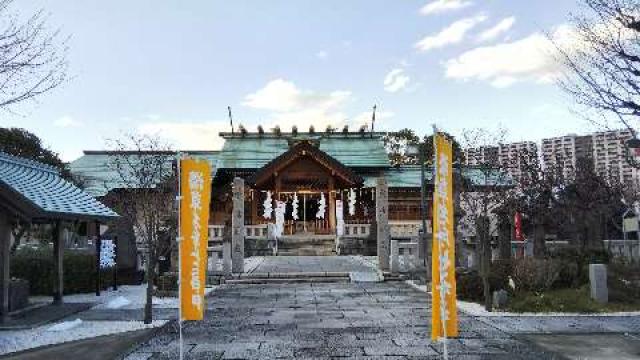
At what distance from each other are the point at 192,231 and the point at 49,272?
401 inches

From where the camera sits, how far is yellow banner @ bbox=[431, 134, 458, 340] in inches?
300

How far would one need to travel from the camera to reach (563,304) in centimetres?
1334

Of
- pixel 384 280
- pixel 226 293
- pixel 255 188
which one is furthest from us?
pixel 255 188

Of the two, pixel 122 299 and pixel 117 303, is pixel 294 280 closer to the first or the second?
pixel 122 299

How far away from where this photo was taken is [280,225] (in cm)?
3297

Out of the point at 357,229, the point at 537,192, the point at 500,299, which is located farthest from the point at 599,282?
the point at 357,229

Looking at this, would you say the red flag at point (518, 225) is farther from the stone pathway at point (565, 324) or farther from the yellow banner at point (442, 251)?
the yellow banner at point (442, 251)

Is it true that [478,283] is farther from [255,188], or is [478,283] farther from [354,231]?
[255,188]

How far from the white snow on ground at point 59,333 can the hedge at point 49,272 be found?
18.0 ft

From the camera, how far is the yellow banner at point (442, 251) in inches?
300

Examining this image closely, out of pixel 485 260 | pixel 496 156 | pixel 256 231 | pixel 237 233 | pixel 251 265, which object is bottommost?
pixel 251 265

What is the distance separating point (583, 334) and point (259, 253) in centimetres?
2220

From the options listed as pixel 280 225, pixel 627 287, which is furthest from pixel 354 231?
pixel 627 287

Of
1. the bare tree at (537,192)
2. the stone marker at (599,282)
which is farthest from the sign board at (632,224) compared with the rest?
the stone marker at (599,282)
